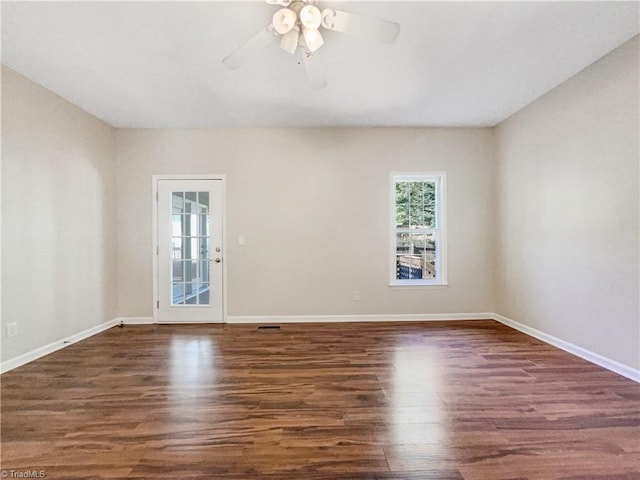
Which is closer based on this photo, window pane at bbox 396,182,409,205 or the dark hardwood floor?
the dark hardwood floor

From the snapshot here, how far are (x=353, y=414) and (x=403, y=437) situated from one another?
0.35 meters

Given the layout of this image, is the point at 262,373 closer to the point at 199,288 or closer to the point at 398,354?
the point at 398,354

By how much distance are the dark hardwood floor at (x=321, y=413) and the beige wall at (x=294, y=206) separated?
1.11 m

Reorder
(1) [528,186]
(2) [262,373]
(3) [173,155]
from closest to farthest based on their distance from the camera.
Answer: (2) [262,373], (1) [528,186], (3) [173,155]

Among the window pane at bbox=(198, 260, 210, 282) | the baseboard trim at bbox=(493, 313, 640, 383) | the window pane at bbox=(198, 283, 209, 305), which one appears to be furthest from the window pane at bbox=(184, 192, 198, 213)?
the baseboard trim at bbox=(493, 313, 640, 383)

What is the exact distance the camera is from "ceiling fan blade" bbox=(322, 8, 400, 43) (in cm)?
191

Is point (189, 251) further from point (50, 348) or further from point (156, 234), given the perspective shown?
point (50, 348)

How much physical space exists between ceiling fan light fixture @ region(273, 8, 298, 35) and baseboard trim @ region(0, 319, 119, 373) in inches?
139

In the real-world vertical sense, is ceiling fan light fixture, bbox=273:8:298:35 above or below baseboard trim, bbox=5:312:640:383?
above

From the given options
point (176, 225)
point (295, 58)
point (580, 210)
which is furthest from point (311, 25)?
point (176, 225)

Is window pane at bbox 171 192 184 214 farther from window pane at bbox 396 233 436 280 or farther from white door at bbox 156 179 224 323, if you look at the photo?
window pane at bbox 396 233 436 280

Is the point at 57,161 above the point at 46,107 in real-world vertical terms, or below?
below

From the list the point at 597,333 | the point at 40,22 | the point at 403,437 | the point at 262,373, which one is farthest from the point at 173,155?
the point at 597,333

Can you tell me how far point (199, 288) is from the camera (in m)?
4.46
